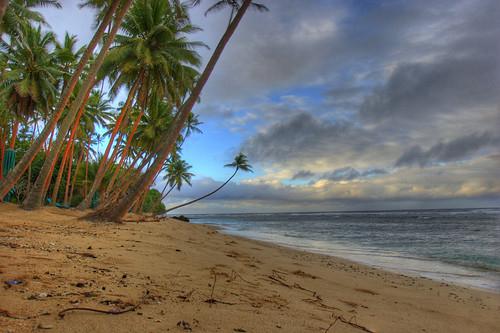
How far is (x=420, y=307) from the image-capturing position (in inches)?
205

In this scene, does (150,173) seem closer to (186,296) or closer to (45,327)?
(186,296)

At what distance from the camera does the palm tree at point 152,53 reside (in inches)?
626

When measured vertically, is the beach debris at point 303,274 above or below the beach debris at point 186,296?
below

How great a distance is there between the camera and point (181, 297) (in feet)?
10.4

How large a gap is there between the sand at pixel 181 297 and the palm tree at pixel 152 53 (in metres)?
12.2

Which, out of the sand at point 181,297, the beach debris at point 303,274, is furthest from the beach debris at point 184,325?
the beach debris at point 303,274

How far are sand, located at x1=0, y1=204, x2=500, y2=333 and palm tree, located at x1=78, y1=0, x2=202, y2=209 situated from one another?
12177 millimetres

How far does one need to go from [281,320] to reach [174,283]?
1362mm

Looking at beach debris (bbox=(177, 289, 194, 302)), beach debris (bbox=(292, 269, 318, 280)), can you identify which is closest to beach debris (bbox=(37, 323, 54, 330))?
beach debris (bbox=(177, 289, 194, 302))

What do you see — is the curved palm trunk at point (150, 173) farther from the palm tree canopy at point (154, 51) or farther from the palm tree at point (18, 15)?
the palm tree at point (18, 15)

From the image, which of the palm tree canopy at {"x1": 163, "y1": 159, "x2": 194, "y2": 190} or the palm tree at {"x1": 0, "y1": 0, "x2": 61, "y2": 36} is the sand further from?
the palm tree canopy at {"x1": 163, "y1": 159, "x2": 194, "y2": 190}

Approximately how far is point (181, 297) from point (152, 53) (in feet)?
51.4

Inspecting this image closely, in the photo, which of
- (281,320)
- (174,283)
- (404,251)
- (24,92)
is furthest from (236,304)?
(24,92)

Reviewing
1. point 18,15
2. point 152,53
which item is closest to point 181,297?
point 152,53
